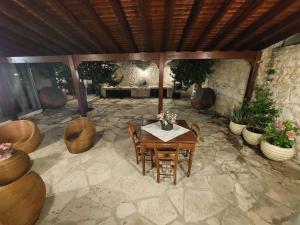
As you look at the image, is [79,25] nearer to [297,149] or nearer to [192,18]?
[192,18]

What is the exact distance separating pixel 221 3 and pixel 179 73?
4.54 meters

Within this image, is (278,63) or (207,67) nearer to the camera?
(278,63)

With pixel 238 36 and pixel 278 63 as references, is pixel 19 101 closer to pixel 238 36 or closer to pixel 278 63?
pixel 238 36

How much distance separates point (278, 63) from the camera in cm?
360

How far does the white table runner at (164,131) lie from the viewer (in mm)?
2600

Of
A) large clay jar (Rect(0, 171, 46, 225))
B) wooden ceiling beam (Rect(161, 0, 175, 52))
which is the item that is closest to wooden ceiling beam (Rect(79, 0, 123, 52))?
wooden ceiling beam (Rect(161, 0, 175, 52))

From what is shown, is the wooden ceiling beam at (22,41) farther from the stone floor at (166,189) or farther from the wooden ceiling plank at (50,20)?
the stone floor at (166,189)

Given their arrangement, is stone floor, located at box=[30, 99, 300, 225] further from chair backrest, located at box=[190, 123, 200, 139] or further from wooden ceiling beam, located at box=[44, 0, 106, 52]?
wooden ceiling beam, located at box=[44, 0, 106, 52]

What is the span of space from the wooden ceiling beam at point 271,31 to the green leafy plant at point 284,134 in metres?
1.85

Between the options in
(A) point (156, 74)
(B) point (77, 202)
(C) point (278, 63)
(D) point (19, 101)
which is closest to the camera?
(B) point (77, 202)

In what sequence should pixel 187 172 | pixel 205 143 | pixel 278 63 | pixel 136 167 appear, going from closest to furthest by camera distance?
pixel 187 172, pixel 136 167, pixel 278 63, pixel 205 143

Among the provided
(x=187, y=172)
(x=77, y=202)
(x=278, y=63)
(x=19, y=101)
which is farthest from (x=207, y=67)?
(x=19, y=101)

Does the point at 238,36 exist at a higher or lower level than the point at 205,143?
higher

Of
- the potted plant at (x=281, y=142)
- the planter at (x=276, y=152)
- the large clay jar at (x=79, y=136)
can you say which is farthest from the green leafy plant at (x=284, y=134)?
the large clay jar at (x=79, y=136)
